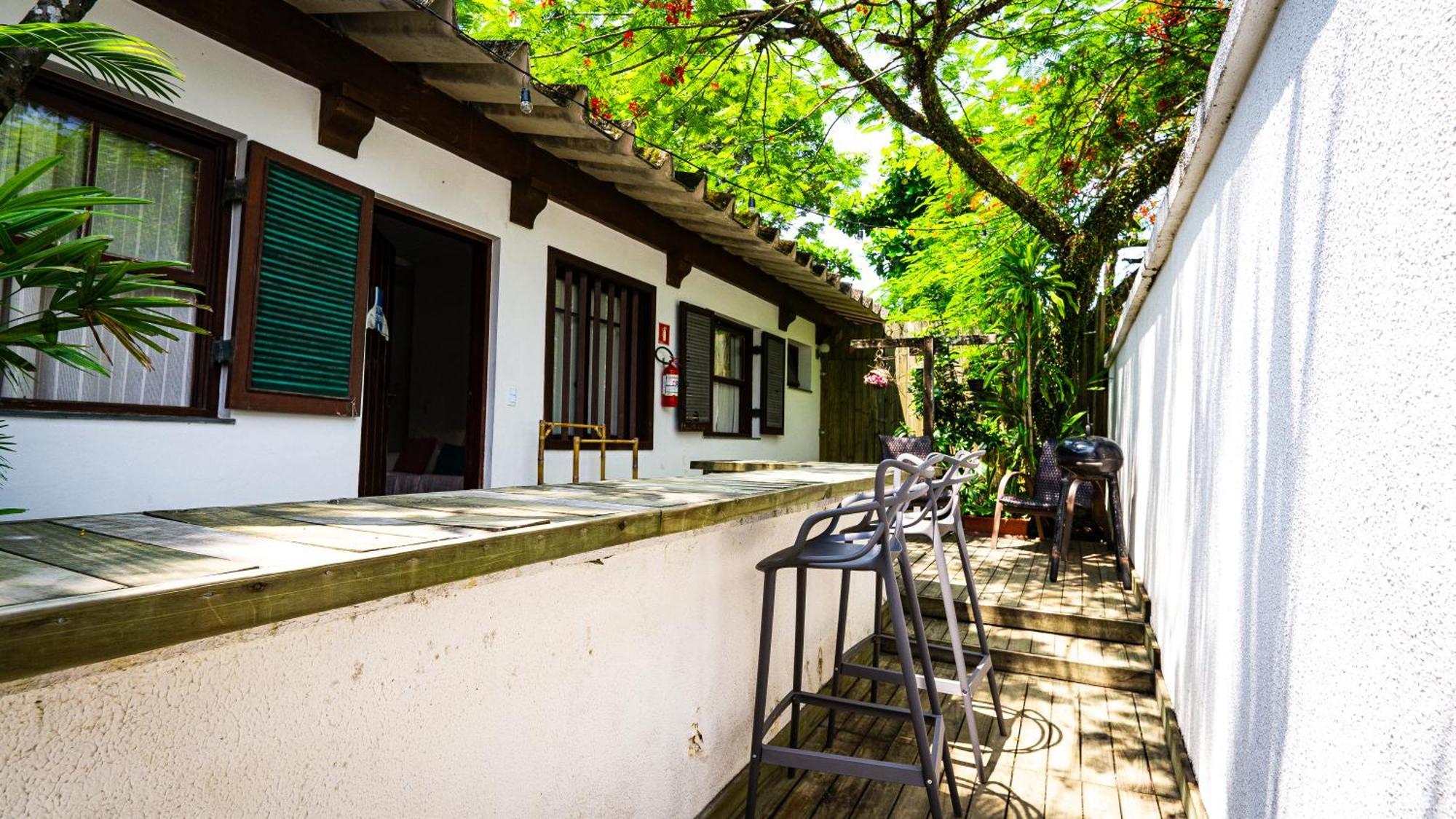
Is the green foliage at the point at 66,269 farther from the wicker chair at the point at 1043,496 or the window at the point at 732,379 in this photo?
the window at the point at 732,379

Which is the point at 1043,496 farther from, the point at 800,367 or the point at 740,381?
the point at 800,367

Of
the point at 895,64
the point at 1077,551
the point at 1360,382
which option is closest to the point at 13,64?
the point at 1360,382

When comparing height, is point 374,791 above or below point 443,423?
below

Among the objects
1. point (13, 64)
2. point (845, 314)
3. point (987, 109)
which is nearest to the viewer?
point (13, 64)

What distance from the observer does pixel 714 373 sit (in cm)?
752

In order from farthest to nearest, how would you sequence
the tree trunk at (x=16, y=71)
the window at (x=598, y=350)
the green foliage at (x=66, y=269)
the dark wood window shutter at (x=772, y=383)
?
the dark wood window shutter at (x=772, y=383)
the window at (x=598, y=350)
the tree trunk at (x=16, y=71)
the green foliage at (x=66, y=269)

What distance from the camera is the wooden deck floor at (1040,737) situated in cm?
237

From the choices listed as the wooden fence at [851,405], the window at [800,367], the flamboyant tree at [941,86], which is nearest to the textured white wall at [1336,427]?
the flamboyant tree at [941,86]

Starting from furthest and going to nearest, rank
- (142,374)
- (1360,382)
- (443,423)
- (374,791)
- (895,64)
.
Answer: (443,423)
(895,64)
(142,374)
(374,791)
(1360,382)

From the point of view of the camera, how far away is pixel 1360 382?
37.0 inches

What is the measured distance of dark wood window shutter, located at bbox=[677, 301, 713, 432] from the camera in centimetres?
664

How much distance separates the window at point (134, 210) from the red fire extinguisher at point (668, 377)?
355cm

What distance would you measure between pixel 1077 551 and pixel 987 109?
3436mm

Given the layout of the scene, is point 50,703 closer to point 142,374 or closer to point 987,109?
point 142,374
